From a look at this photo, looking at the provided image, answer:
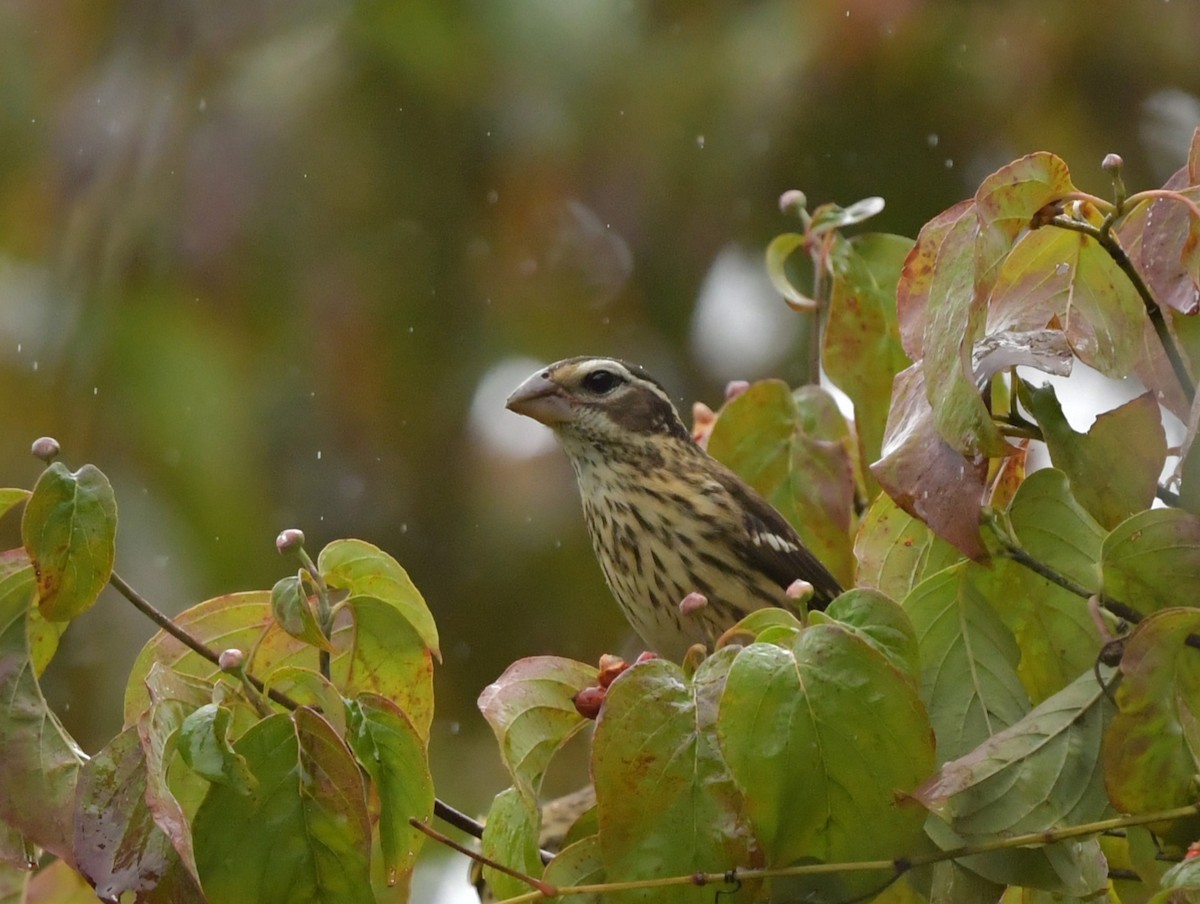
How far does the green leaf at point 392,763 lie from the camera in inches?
80.0

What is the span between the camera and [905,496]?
76.7 inches

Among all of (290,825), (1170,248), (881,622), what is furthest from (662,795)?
(1170,248)

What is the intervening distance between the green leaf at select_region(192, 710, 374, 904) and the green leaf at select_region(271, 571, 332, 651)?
103 millimetres

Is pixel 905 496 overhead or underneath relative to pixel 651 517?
overhead

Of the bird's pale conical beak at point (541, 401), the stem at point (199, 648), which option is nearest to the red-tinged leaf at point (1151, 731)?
the stem at point (199, 648)

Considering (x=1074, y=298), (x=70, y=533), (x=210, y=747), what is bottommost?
(x=210, y=747)

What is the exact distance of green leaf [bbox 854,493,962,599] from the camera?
2227 millimetres

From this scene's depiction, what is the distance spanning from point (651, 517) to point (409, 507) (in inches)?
143

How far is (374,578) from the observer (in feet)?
7.39

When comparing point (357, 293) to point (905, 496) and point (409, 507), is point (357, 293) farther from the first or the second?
point (905, 496)

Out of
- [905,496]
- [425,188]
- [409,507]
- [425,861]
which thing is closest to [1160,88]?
[425,188]

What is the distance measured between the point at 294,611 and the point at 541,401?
6.66 ft

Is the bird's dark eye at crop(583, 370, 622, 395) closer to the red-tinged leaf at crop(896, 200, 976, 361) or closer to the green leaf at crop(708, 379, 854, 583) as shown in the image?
the green leaf at crop(708, 379, 854, 583)

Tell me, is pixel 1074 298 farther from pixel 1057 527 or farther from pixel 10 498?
pixel 10 498
